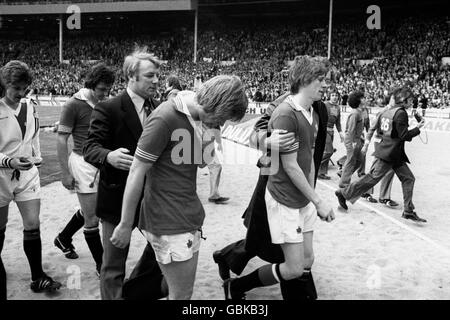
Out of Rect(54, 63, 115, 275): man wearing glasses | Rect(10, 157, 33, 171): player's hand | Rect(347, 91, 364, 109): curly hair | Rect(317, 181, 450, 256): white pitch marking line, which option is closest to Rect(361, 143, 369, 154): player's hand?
Rect(347, 91, 364, 109): curly hair

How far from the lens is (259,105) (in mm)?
29031

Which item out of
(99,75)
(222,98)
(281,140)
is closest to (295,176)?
(281,140)

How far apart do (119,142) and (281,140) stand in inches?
43.4

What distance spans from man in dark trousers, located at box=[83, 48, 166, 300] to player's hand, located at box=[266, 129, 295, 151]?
0.88 m

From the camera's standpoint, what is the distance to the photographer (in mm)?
6617

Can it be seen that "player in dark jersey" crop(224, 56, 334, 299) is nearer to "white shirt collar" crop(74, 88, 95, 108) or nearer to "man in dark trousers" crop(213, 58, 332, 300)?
"man in dark trousers" crop(213, 58, 332, 300)

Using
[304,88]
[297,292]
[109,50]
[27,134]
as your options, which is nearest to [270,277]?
[297,292]

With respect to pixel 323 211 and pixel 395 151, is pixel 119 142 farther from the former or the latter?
pixel 395 151

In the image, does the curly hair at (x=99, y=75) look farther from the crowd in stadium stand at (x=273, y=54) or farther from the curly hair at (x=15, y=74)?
the crowd in stadium stand at (x=273, y=54)

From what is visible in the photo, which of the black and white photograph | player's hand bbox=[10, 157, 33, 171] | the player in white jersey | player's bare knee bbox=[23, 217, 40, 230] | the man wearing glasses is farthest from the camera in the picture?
the man wearing glasses

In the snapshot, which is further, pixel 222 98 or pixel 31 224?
pixel 31 224

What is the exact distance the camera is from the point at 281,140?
3.16m

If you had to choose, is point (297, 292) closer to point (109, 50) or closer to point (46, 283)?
point (46, 283)

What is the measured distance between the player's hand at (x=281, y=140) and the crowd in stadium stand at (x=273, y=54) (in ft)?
80.9
